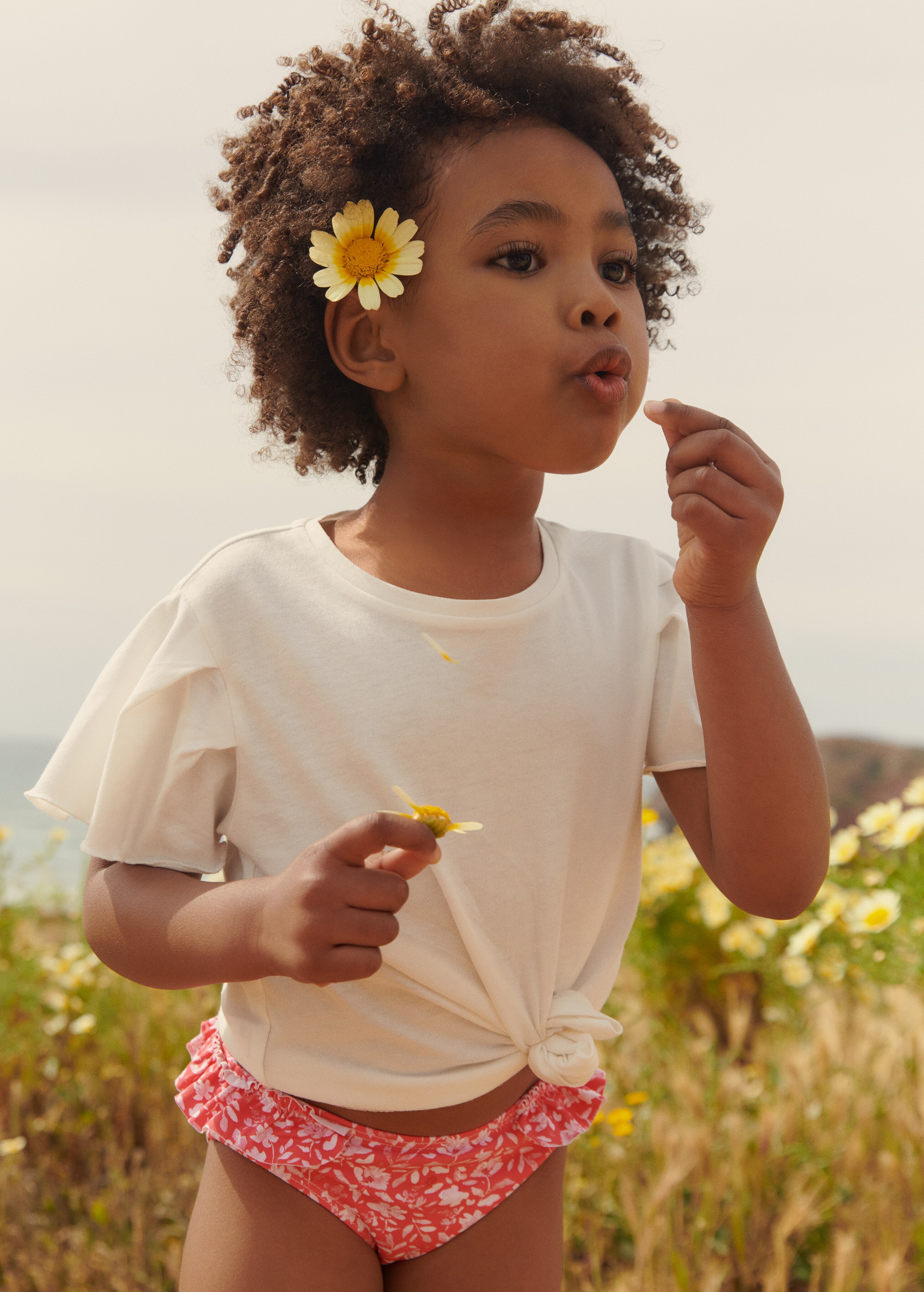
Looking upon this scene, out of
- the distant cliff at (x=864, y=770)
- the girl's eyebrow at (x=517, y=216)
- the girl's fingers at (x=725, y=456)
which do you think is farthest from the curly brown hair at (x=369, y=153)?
the distant cliff at (x=864, y=770)

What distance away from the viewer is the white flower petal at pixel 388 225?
1.44 m

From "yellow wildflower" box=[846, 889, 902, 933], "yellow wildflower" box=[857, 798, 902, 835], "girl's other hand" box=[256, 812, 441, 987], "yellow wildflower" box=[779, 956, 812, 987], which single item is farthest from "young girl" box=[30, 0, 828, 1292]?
"yellow wildflower" box=[779, 956, 812, 987]

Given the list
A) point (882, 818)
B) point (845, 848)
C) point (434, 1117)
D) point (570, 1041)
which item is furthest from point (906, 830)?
point (434, 1117)

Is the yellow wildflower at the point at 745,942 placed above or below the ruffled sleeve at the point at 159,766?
below

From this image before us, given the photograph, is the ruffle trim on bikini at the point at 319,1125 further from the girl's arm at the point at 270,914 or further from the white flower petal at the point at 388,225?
the white flower petal at the point at 388,225

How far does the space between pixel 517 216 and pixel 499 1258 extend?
1.25 m

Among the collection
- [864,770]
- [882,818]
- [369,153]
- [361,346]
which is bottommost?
[864,770]

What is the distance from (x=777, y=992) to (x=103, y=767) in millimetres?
2530

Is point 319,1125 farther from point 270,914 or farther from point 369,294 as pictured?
point 369,294

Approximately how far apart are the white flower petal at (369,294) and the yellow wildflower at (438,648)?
398mm

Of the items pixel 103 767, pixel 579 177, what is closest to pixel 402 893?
pixel 103 767

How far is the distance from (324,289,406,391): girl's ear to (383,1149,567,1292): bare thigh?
103cm

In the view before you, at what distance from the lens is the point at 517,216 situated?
1.38 m

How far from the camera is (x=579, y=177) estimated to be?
1436mm
